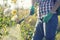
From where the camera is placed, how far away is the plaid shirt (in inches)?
98.4

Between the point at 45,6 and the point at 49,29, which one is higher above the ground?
the point at 45,6

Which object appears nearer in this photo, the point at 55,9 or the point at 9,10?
the point at 55,9

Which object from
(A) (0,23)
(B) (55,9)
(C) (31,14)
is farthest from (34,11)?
(A) (0,23)

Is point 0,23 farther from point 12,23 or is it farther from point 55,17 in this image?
point 55,17

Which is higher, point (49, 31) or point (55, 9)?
point (55, 9)

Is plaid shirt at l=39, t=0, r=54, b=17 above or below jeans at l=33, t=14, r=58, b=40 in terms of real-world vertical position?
above

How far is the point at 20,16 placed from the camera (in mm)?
2646

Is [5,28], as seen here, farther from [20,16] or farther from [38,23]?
[38,23]

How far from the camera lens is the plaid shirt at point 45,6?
250 cm

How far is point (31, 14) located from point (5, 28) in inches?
13.3

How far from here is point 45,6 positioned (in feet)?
8.25

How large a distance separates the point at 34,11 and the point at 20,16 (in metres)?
0.18

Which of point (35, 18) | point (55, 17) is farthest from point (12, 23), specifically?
point (55, 17)

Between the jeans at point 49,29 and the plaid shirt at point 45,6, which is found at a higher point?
the plaid shirt at point 45,6
